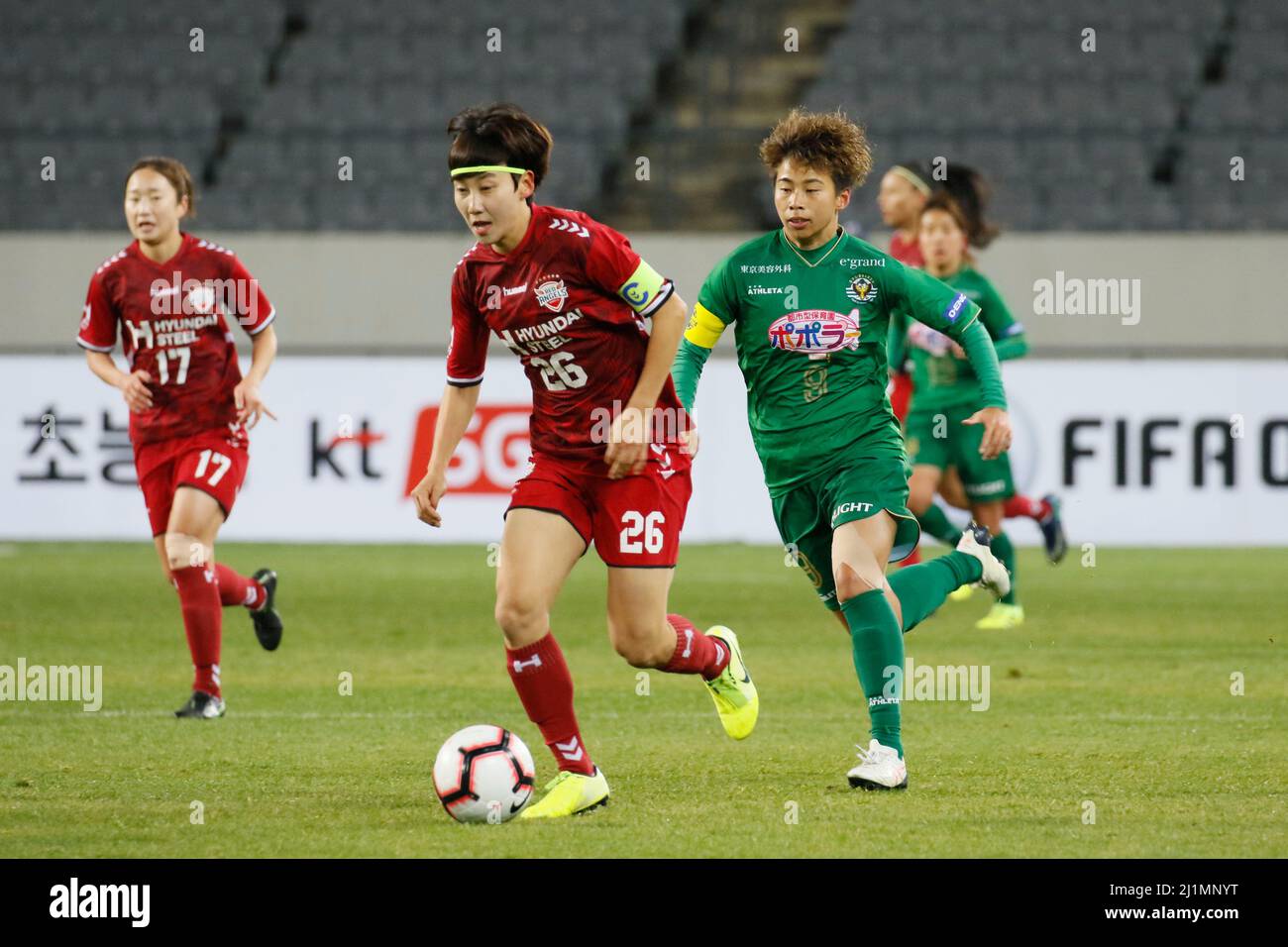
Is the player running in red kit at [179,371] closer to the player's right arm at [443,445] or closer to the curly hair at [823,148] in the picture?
the player's right arm at [443,445]

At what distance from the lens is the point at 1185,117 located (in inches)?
776

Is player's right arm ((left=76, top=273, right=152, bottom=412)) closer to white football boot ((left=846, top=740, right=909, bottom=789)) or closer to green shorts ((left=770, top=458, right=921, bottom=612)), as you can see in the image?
green shorts ((left=770, top=458, right=921, bottom=612))

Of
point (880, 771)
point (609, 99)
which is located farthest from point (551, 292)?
point (609, 99)

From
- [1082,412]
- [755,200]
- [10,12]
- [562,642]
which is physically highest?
[10,12]

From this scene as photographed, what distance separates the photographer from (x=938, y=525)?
35.4 feet

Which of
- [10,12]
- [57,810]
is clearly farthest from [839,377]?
[10,12]

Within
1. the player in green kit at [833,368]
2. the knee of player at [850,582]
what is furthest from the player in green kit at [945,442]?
the knee of player at [850,582]

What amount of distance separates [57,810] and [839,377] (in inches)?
105

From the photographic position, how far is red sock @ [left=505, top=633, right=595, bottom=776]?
5609 millimetres

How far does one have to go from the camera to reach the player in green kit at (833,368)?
19.9ft

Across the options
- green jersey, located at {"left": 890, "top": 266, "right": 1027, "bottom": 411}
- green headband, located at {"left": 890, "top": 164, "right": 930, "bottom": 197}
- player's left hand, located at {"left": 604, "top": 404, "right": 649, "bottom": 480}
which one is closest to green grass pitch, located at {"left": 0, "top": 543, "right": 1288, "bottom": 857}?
player's left hand, located at {"left": 604, "top": 404, "right": 649, "bottom": 480}

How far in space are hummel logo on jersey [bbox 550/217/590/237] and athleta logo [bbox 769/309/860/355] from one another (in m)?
0.83

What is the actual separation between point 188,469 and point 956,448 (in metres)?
4.56
